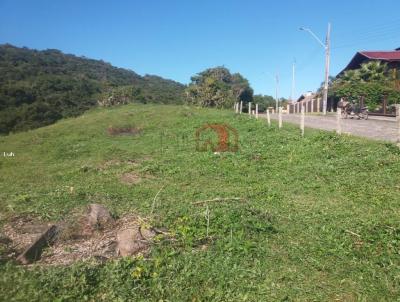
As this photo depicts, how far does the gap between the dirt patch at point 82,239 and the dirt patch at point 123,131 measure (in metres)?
15.7

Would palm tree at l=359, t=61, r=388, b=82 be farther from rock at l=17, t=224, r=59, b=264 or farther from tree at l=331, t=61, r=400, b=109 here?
rock at l=17, t=224, r=59, b=264

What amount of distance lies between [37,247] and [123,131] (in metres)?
17.8

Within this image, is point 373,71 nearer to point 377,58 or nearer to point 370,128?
point 377,58

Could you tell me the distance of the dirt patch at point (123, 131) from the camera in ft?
71.2

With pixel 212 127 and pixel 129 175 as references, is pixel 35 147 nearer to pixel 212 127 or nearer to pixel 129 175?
pixel 212 127

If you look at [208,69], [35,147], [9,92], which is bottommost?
[35,147]

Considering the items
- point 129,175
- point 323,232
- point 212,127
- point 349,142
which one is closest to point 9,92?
point 212,127

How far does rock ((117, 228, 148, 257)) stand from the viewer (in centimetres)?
480

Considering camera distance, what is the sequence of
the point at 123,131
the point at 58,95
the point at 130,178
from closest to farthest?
the point at 130,178
the point at 123,131
the point at 58,95

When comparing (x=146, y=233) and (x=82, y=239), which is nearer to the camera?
(x=146, y=233)

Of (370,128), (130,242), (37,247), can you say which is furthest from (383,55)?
(37,247)

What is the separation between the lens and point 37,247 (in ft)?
15.8

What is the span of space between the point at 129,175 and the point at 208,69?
63102 mm

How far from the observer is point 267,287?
415 cm
